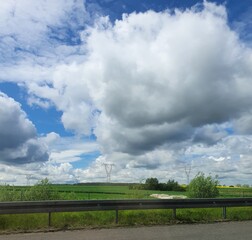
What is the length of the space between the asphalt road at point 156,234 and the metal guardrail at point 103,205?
1.54m

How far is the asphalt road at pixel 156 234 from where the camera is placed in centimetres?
1109

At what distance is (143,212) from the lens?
52.2ft

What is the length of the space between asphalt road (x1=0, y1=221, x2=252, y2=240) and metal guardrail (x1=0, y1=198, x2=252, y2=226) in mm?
1541

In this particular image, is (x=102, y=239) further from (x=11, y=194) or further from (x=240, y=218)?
(x=11, y=194)

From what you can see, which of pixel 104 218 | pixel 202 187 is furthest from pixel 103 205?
pixel 202 187

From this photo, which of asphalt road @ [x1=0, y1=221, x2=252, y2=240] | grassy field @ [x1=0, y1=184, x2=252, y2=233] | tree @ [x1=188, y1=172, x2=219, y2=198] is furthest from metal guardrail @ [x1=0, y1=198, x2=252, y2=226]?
tree @ [x1=188, y1=172, x2=219, y2=198]

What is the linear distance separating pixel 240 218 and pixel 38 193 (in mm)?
16044

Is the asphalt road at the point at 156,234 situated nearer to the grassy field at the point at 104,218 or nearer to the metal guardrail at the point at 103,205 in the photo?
the grassy field at the point at 104,218

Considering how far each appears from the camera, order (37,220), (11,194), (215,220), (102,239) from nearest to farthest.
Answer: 1. (102,239)
2. (37,220)
3. (215,220)
4. (11,194)

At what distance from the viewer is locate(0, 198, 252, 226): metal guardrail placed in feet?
42.9

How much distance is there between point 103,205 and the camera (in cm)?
1444

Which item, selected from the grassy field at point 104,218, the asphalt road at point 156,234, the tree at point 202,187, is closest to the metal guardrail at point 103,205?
the grassy field at point 104,218

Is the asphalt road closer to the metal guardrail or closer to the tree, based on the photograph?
the metal guardrail

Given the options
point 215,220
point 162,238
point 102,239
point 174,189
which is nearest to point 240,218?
point 215,220
